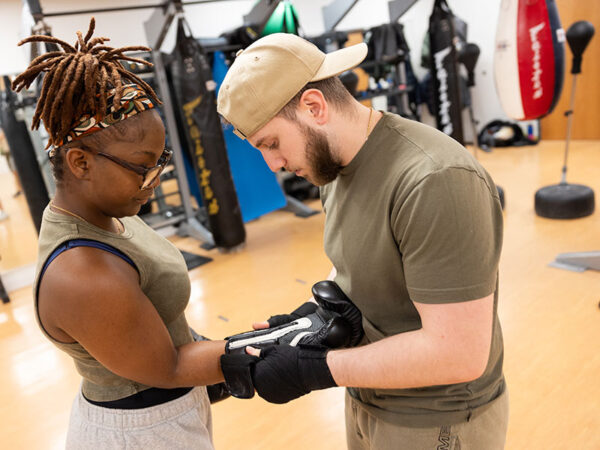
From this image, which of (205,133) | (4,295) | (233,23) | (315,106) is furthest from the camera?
(233,23)

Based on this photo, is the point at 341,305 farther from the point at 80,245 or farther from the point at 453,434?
the point at 80,245

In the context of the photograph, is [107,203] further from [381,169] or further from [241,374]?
[381,169]

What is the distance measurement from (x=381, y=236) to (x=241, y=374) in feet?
1.54

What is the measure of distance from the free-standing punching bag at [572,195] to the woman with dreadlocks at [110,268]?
13.4 feet

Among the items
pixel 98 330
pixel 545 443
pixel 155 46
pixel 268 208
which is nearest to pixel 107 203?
pixel 98 330

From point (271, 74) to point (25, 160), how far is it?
4.05m

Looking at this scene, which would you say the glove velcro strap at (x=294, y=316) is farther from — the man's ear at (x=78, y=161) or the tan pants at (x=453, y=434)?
the man's ear at (x=78, y=161)

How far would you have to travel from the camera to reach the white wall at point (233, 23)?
4965mm

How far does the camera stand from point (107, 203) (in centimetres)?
110

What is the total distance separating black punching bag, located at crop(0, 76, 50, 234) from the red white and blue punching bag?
422 cm

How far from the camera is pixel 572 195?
169 inches

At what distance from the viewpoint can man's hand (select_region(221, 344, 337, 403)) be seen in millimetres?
1010

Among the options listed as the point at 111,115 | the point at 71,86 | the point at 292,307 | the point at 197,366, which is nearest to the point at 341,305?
the point at 197,366

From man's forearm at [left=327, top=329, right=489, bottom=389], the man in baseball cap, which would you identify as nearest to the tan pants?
the man in baseball cap
